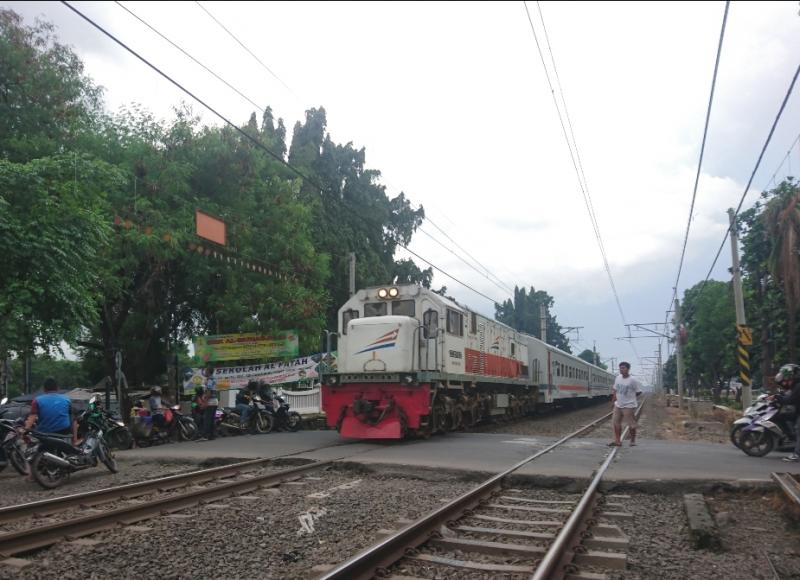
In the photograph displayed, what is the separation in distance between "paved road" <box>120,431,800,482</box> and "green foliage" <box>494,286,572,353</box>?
5773 cm

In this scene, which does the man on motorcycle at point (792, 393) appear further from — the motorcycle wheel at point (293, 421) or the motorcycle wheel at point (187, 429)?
the motorcycle wheel at point (187, 429)

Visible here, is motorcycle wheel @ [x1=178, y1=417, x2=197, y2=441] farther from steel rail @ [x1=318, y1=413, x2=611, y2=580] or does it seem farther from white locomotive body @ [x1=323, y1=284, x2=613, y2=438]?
steel rail @ [x1=318, y1=413, x2=611, y2=580]

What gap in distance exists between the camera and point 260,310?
20.1 meters

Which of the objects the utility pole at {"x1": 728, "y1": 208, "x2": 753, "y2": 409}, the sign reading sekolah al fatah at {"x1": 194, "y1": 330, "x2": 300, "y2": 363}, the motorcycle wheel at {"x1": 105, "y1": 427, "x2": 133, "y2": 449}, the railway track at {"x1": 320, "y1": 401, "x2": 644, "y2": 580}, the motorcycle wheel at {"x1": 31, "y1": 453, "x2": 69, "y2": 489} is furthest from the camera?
the sign reading sekolah al fatah at {"x1": 194, "y1": 330, "x2": 300, "y2": 363}

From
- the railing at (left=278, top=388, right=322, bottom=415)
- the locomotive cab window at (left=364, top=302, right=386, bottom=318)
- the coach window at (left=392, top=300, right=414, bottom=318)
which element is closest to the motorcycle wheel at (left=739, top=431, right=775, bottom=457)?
the coach window at (left=392, top=300, right=414, bottom=318)

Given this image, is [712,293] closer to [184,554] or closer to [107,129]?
[107,129]

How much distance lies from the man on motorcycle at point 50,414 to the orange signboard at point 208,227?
254 inches

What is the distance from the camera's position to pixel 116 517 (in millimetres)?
5938

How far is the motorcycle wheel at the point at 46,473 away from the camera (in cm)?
796

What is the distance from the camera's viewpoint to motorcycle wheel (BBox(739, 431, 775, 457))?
1034 centimetres

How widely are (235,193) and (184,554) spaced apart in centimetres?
1771

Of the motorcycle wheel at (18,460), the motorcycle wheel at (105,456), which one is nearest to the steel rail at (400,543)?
the motorcycle wheel at (105,456)

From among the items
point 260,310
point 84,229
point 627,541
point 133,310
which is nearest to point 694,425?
point 260,310

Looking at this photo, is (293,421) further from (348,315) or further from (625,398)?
(625,398)
